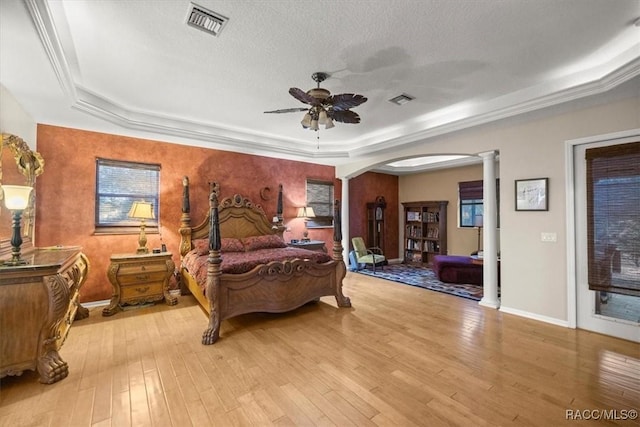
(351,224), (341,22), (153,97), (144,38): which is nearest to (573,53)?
(341,22)

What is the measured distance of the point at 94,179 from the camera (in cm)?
407

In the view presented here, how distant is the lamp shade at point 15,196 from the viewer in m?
2.29

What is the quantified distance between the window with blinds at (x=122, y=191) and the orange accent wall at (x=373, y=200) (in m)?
4.63

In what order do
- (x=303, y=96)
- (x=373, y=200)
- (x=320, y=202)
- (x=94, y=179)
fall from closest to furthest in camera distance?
(x=303, y=96) → (x=94, y=179) → (x=320, y=202) → (x=373, y=200)

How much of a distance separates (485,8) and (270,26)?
169cm

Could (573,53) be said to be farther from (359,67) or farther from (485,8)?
(359,67)

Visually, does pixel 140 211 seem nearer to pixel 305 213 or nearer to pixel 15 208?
pixel 15 208

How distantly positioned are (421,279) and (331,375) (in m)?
4.20

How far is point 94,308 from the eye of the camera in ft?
13.1

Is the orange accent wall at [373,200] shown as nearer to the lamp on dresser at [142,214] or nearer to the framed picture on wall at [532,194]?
the framed picture on wall at [532,194]

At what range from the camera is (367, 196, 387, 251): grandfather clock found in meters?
7.75

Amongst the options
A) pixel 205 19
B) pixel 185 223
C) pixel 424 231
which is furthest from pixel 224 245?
pixel 424 231

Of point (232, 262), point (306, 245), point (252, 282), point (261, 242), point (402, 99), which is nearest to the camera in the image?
point (252, 282)

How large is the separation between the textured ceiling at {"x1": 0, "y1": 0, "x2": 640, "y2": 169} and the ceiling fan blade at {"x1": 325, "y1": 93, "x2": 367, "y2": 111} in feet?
1.33
